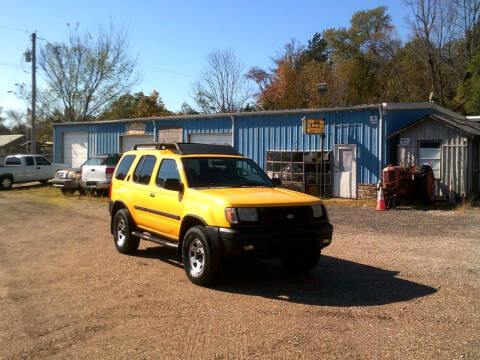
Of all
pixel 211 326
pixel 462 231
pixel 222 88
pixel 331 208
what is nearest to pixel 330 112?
pixel 331 208

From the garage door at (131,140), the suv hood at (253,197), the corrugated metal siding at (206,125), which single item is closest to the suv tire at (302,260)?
the suv hood at (253,197)

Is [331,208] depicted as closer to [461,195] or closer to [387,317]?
[461,195]

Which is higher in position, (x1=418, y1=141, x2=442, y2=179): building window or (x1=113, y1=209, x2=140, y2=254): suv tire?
(x1=418, y1=141, x2=442, y2=179): building window

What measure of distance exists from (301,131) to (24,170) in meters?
14.8

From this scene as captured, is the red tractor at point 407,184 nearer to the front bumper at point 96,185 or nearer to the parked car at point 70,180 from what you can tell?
the front bumper at point 96,185

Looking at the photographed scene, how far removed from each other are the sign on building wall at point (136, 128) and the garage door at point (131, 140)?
26 cm

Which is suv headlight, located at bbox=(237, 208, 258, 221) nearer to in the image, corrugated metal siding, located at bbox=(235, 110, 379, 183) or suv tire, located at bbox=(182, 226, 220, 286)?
suv tire, located at bbox=(182, 226, 220, 286)

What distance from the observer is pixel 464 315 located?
5145 mm

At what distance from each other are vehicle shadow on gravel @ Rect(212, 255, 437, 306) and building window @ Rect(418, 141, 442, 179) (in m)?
9.99

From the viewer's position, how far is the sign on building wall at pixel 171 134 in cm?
2405

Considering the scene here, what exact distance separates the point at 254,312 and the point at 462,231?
296 inches

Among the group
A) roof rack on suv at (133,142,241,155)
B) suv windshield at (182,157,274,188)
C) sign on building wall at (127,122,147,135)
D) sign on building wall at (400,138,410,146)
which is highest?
sign on building wall at (127,122,147,135)

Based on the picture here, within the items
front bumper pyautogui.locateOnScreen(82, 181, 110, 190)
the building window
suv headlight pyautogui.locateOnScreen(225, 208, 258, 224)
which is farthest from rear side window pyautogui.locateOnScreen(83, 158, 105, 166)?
suv headlight pyautogui.locateOnScreen(225, 208, 258, 224)

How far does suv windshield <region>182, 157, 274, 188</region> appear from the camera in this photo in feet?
22.9
